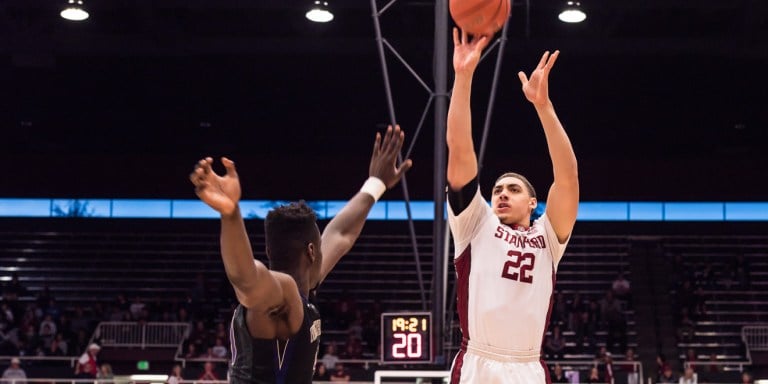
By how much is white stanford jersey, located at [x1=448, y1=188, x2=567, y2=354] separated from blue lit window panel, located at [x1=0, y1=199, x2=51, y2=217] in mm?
29107

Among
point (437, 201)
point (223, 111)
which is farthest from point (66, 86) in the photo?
point (437, 201)

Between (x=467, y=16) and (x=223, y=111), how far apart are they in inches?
955

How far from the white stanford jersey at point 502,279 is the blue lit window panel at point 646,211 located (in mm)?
27305

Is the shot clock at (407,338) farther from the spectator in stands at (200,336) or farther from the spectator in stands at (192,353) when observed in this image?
the spectator in stands at (200,336)

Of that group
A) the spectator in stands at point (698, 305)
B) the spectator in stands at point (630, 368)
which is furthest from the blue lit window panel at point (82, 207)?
the spectator in stands at point (698, 305)

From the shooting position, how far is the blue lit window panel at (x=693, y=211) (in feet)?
105

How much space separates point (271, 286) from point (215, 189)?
0.46 meters

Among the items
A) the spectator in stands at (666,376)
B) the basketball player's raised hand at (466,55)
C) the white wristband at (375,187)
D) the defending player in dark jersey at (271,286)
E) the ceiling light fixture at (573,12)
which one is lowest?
the spectator in stands at (666,376)

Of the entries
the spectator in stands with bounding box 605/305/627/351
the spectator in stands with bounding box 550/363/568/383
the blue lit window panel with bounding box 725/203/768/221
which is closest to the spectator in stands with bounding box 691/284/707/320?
the spectator in stands with bounding box 605/305/627/351

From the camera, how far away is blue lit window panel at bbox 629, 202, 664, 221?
105 feet

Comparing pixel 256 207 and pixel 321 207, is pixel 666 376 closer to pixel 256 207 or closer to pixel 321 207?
pixel 321 207

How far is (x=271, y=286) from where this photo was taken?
3.75m

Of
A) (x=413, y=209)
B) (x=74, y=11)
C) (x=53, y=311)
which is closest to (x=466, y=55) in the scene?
(x=74, y=11)

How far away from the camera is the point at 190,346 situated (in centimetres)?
2431
